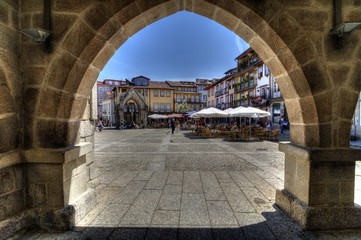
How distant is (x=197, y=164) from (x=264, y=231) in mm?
3036

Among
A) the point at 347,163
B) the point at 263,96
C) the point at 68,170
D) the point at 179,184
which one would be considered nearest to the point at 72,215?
the point at 68,170

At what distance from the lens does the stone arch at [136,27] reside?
204cm

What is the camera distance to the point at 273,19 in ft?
6.84

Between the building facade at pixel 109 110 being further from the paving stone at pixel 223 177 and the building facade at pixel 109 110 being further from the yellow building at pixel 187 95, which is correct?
the paving stone at pixel 223 177

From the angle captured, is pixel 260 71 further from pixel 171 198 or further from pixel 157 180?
pixel 171 198

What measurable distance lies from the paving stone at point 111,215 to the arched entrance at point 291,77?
1.60ft

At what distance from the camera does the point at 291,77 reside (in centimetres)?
219

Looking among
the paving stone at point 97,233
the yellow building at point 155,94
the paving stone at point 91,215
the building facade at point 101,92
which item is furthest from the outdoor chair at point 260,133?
the building facade at point 101,92

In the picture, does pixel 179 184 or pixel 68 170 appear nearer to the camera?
pixel 68 170

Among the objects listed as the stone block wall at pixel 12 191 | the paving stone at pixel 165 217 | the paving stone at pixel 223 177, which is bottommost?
the paving stone at pixel 223 177

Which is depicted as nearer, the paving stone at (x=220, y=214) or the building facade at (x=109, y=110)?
the paving stone at (x=220, y=214)

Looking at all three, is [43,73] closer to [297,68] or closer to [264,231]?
[297,68]

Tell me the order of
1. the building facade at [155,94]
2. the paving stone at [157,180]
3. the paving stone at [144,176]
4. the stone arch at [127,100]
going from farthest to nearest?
the building facade at [155,94]
the stone arch at [127,100]
the paving stone at [144,176]
the paving stone at [157,180]

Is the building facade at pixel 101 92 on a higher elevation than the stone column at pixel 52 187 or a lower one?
higher
